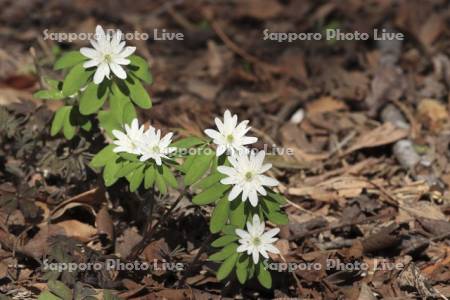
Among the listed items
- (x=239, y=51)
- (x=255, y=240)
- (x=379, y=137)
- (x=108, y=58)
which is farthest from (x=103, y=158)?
(x=239, y=51)

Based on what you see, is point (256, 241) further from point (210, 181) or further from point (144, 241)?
point (144, 241)

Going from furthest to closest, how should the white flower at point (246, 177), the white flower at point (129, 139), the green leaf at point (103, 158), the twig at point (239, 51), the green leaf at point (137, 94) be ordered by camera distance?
the twig at point (239, 51), the green leaf at point (137, 94), the green leaf at point (103, 158), the white flower at point (129, 139), the white flower at point (246, 177)

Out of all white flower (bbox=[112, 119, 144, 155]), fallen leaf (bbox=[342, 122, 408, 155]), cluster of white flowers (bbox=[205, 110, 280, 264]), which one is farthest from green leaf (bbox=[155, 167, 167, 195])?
fallen leaf (bbox=[342, 122, 408, 155])

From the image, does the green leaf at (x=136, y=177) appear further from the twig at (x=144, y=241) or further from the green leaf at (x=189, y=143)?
the twig at (x=144, y=241)

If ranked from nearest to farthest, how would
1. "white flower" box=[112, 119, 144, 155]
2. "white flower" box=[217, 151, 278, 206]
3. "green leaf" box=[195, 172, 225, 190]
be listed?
"white flower" box=[217, 151, 278, 206] → "green leaf" box=[195, 172, 225, 190] → "white flower" box=[112, 119, 144, 155]

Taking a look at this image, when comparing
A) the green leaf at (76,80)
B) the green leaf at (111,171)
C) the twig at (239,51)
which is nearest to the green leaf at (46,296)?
the green leaf at (111,171)

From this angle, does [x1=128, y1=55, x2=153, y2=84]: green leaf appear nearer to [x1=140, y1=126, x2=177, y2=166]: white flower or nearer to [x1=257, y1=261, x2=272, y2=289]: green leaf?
[x1=140, y1=126, x2=177, y2=166]: white flower
